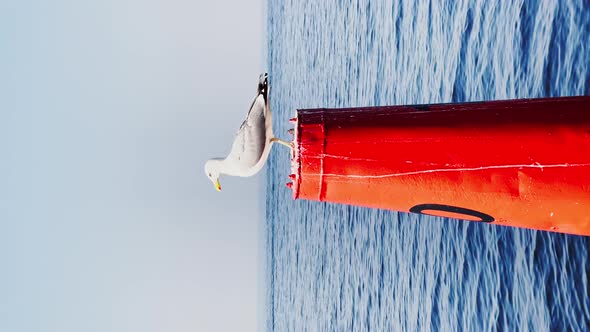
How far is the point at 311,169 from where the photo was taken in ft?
6.79

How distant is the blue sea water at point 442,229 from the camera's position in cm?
318

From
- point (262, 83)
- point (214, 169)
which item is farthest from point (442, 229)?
point (262, 83)

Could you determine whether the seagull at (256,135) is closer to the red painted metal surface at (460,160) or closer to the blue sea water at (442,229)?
the red painted metal surface at (460,160)

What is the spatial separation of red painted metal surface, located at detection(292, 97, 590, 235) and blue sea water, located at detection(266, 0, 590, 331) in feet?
3.93

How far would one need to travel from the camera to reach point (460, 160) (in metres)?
1.91

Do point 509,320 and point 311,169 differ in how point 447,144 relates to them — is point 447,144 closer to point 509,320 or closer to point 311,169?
point 311,169

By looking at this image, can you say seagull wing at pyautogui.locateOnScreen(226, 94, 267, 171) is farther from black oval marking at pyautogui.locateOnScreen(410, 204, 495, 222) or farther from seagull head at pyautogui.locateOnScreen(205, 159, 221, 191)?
black oval marking at pyautogui.locateOnScreen(410, 204, 495, 222)

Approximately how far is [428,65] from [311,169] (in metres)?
3.91

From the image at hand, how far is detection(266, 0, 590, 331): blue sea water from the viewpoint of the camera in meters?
3.18

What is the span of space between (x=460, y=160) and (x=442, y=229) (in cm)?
288

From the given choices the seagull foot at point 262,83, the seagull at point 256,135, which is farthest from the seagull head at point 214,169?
the seagull foot at point 262,83

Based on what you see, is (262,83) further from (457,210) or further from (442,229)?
(442,229)

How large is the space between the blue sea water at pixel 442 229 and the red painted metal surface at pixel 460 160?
1198 millimetres

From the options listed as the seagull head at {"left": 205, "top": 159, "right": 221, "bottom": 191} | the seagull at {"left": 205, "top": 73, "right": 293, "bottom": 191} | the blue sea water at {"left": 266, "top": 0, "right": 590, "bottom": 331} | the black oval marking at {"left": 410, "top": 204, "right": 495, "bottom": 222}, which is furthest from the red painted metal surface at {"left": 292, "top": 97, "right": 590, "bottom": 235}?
the blue sea water at {"left": 266, "top": 0, "right": 590, "bottom": 331}
